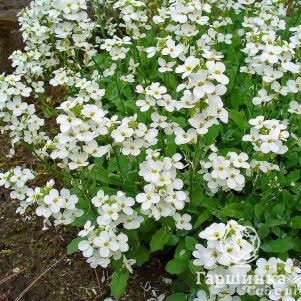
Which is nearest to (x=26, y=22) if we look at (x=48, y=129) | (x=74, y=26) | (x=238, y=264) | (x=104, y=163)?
(x=74, y=26)

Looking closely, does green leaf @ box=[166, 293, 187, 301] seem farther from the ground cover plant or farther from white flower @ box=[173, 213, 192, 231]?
white flower @ box=[173, 213, 192, 231]

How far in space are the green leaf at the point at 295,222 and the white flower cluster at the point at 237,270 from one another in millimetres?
904

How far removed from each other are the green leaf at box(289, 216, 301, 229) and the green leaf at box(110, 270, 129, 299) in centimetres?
147

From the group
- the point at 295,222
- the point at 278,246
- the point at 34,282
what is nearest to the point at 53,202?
the point at 34,282

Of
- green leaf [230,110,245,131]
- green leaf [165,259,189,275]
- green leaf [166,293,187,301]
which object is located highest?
green leaf [230,110,245,131]

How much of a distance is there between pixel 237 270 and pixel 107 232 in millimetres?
946

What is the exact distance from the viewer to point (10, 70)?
22.9ft

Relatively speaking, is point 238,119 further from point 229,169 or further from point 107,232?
point 107,232

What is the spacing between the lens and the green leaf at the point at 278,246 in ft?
13.0

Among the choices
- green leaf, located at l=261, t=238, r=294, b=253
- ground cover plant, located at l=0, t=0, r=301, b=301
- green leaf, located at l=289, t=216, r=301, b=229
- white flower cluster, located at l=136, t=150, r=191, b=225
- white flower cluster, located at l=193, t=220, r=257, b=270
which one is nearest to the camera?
white flower cluster, located at l=193, t=220, r=257, b=270

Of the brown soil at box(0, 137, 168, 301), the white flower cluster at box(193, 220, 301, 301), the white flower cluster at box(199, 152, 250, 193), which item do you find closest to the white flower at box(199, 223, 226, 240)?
the white flower cluster at box(193, 220, 301, 301)

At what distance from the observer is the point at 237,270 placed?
3115 mm

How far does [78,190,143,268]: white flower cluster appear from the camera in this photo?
11.4 ft

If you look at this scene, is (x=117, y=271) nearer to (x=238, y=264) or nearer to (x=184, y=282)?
(x=184, y=282)
